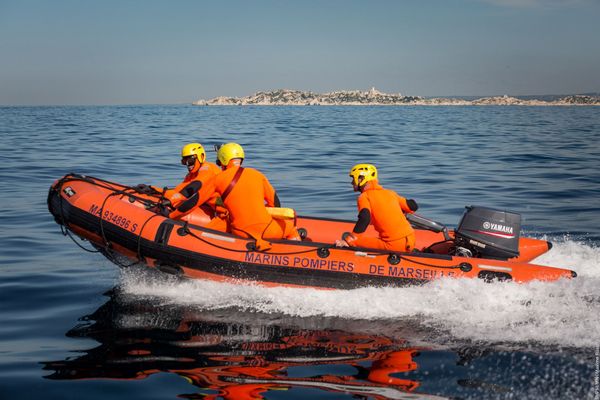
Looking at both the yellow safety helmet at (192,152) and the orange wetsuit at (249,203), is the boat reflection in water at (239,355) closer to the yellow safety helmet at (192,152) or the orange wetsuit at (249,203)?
the orange wetsuit at (249,203)

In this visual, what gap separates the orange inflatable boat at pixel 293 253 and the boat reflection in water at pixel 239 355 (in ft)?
2.12

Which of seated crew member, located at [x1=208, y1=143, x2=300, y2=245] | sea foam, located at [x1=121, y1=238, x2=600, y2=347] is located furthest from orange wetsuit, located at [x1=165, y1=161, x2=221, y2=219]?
sea foam, located at [x1=121, y1=238, x2=600, y2=347]

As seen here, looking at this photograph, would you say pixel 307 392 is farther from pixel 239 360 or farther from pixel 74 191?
pixel 74 191

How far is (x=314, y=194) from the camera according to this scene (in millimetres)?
13758

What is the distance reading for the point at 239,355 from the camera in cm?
556

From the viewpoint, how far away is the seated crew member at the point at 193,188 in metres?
7.26

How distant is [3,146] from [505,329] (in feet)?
74.2

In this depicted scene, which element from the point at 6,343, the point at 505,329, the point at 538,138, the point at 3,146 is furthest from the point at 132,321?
the point at 538,138

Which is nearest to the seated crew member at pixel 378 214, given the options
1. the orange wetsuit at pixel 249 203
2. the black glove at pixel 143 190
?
the orange wetsuit at pixel 249 203

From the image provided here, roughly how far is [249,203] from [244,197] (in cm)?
10

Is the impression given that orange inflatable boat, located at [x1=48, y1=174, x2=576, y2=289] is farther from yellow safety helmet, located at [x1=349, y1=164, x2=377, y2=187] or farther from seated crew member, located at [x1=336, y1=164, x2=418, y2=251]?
yellow safety helmet, located at [x1=349, y1=164, x2=377, y2=187]

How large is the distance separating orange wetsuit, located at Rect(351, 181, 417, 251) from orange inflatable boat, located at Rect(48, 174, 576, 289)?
197 millimetres

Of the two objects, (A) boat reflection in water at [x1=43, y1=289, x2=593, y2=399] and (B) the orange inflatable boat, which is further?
(B) the orange inflatable boat

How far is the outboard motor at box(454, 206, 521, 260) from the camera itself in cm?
709
